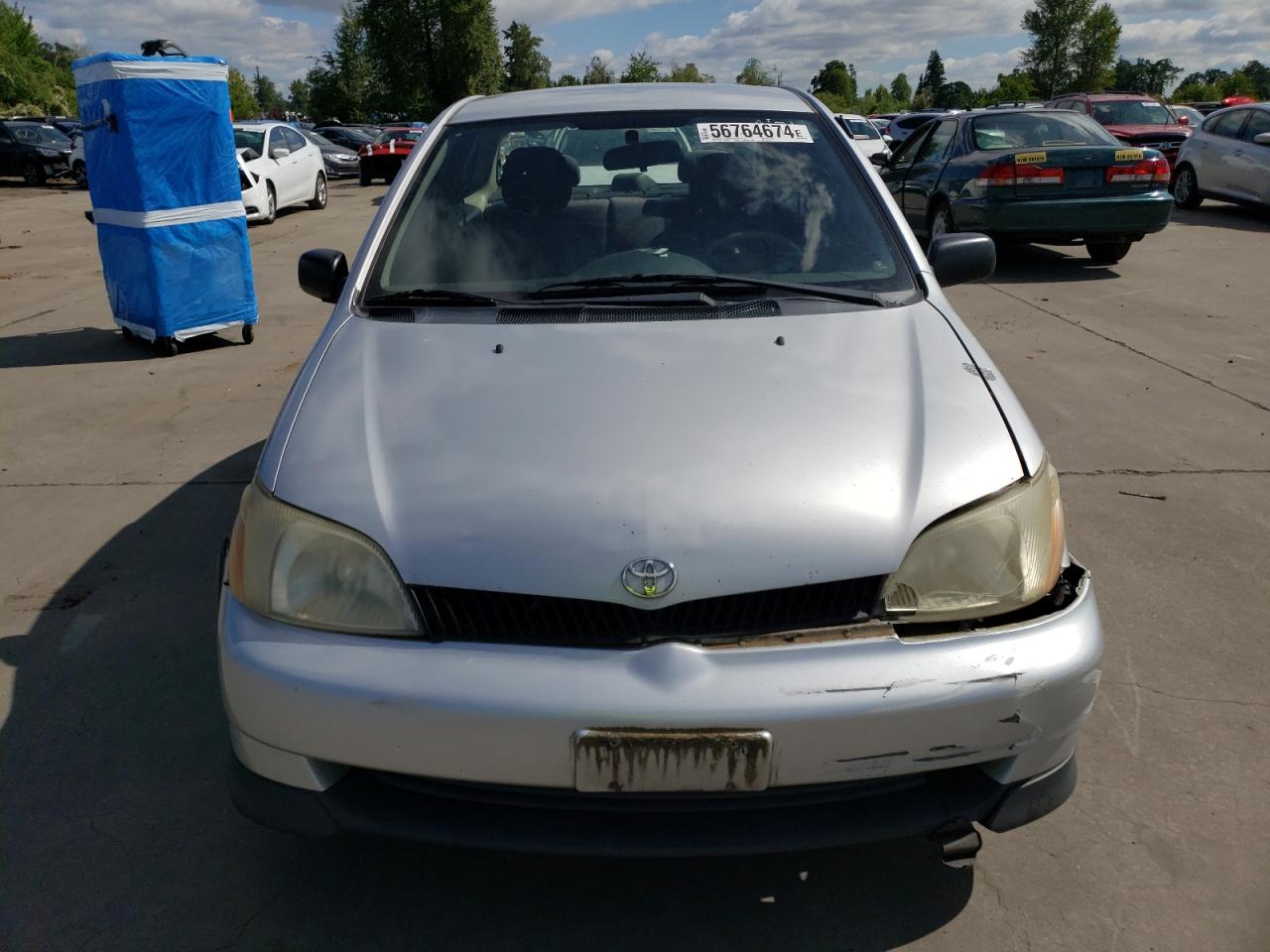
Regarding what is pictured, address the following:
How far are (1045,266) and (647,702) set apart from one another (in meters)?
10.6

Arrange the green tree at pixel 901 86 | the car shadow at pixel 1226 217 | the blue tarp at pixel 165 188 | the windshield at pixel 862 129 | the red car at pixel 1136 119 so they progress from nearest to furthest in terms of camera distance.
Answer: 1. the blue tarp at pixel 165 188
2. the car shadow at pixel 1226 217
3. the red car at pixel 1136 119
4. the windshield at pixel 862 129
5. the green tree at pixel 901 86

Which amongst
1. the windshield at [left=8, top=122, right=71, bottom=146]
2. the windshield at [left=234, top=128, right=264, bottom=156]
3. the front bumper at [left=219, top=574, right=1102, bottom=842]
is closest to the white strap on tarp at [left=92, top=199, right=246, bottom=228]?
the front bumper at [left=219, top=574, right=1102, bottom=842]

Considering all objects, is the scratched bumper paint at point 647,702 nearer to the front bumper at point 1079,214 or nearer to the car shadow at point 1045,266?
the front bumper at point 1079,214

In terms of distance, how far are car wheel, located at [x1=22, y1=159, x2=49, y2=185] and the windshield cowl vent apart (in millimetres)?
27916

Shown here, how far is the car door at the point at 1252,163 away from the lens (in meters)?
14.3

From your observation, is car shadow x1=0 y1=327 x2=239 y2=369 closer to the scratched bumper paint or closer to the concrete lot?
the concrete lot

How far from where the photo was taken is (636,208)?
10.8ft

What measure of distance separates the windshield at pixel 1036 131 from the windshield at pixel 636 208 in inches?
308

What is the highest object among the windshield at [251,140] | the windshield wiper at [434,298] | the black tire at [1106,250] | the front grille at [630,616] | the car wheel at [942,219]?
the windshield wiper at [434,298]

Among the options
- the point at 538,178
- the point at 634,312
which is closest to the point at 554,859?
the point at 634,312

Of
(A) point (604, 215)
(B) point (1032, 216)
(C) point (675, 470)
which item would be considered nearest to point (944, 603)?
(C) point (675, 470)

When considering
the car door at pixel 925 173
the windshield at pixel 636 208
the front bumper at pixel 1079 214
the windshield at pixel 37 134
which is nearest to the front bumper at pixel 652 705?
the windshield at pixel 636 208

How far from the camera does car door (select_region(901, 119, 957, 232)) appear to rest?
11055 millimetres

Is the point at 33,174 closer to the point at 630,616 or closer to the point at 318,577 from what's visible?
the point at 318,577
